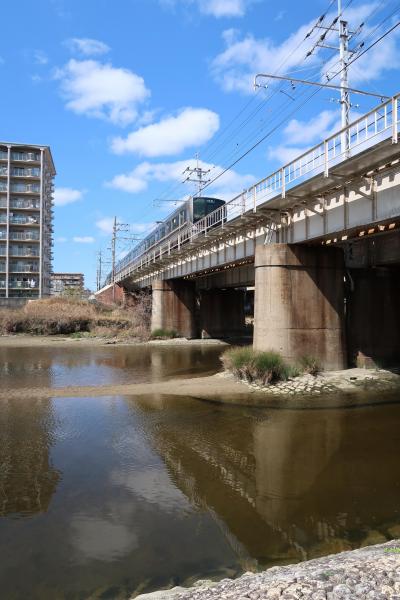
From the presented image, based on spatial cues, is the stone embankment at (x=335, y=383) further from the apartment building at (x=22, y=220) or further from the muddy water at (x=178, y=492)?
the apartment building at (x=22, y=220)

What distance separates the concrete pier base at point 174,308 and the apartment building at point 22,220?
48.5 meters

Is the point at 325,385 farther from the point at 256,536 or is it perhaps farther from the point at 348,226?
the point at 256,536

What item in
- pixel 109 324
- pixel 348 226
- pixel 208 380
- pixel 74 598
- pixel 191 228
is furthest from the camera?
pixel 109 324

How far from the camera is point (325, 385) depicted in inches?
704

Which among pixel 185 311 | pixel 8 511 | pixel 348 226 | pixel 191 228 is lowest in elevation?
pixel 8 511

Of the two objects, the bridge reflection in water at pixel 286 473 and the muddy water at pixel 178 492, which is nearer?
the muddy water at pixel 178 492

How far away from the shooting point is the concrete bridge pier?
770 inches

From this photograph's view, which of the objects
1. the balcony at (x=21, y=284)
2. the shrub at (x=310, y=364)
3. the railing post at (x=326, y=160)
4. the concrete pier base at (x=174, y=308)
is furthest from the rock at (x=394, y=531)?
the balcony at (x=21, y=284)

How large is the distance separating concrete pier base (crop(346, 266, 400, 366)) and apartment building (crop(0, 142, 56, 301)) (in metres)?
74.3

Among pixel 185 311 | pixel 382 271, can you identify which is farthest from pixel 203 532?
pixel 185 311

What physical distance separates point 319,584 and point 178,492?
4133 millimetres

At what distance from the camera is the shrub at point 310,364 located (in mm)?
18906

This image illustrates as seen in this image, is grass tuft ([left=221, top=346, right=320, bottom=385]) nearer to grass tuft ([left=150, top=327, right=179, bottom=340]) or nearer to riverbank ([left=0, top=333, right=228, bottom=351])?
riverbank ([left=0, top=333, right=228, bottom=351])

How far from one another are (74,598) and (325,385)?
14.2 m
